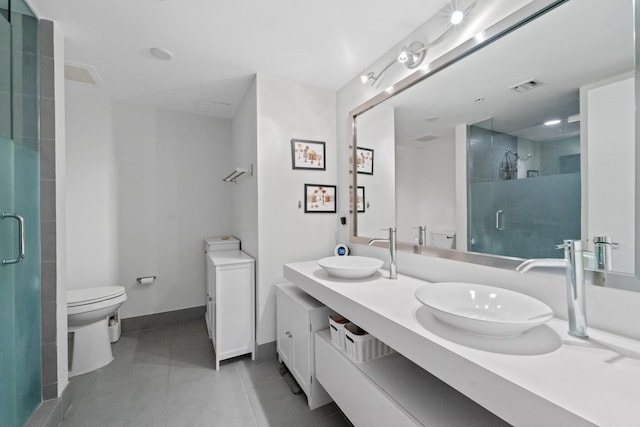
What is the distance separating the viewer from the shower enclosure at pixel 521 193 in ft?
3.37

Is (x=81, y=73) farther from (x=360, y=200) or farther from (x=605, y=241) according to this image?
(x=605, y=241)

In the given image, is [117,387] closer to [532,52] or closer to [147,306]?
[147,306]

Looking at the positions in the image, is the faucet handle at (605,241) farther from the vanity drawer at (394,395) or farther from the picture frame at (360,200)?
the picture frame at (360,200)

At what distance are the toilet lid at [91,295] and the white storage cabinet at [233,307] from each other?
33.8 inches

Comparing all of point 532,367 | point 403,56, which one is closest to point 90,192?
point 403,56

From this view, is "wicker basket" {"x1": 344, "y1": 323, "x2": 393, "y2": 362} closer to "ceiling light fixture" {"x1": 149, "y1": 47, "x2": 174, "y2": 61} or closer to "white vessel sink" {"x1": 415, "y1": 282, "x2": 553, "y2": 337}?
"white vessel sink" {"x1": 415, "y1": 282, "x2": 553, "y2": 337}

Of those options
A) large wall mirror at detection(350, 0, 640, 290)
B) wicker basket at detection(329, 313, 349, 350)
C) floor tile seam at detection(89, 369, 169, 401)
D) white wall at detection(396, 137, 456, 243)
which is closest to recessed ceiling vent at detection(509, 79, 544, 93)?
large wall mirror at detection(350, 0, 640, 290)

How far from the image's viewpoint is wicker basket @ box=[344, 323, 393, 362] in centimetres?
129

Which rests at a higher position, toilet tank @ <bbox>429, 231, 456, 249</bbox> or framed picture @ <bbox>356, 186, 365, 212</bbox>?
framed picture @ <bbox>356, 186, 365, 212</bbox>

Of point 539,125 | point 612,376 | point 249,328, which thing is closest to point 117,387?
point 249,328

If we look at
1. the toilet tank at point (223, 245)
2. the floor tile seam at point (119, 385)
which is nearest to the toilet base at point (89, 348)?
the floor tile seam at point (119, 385)

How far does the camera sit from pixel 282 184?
2225mm

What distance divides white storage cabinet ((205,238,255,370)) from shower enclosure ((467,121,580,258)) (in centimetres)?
163

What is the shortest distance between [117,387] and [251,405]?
3.30 feet
